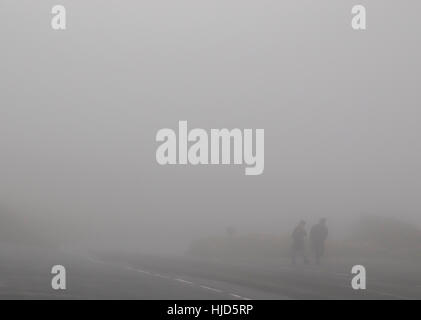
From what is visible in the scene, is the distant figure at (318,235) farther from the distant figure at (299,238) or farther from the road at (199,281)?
the road at (199,281)

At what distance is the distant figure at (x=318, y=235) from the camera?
29000mm

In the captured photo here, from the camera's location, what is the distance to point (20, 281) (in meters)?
19.3

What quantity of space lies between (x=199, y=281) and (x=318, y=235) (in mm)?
9600

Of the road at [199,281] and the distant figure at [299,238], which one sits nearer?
the road at [199,281]

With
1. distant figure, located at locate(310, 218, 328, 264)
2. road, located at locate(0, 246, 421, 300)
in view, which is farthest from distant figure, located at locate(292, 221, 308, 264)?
road, located at locate(0, 246, 421, 300)

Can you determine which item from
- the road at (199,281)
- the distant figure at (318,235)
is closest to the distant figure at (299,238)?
the distant figure at (318,235)

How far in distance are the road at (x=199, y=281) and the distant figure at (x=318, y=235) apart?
1.22 meters

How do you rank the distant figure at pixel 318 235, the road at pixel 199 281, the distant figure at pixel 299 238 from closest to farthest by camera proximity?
the road at pixel 199 281, the distant figure at pixel 318 235, the distant figure at pixel 299 238

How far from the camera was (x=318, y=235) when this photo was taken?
96.7ft

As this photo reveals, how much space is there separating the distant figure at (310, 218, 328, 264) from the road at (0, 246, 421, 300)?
3.99 feet

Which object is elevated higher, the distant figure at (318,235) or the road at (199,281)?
the distant figure at (318,235)
